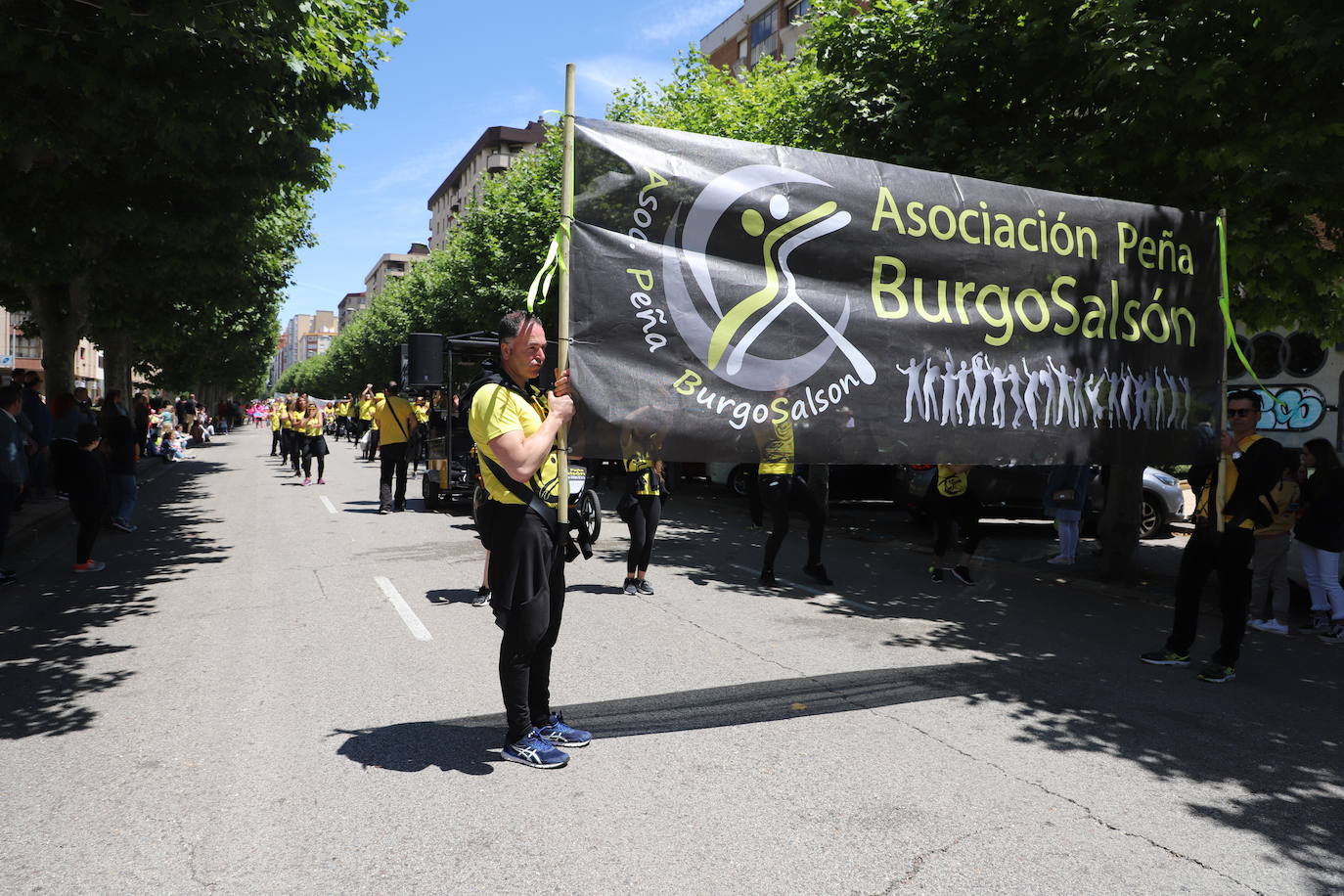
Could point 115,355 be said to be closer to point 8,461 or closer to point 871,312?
point 8,461

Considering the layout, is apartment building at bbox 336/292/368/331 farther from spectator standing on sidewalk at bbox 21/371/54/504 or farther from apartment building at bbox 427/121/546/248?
spectator standing on sidewalk at bbox 21/371/54/504

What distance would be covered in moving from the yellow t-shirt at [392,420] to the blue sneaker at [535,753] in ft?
35.1

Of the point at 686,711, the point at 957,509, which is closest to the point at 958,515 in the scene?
the point at 957,509

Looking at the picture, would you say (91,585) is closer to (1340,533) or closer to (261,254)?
(1340,533)

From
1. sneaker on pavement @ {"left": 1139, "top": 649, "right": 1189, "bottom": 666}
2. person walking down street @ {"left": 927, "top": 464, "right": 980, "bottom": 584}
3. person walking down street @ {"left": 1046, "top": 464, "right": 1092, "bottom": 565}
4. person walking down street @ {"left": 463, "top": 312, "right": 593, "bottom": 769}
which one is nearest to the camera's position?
person walking down street @ {"left": 463, "top": 312, "right": 593, "bottom": 769}

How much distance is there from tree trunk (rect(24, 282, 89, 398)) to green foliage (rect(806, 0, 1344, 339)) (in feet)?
47.7

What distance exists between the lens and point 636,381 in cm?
411

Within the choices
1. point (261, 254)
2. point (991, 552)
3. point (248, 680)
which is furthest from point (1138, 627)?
point (261, 254)

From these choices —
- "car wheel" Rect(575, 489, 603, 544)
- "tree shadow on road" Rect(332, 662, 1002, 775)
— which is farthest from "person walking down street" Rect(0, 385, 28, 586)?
"tree shadow on road" Rect(332, 662, 1002, 775)

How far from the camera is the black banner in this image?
162 inches

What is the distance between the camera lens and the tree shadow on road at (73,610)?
16.3 feet

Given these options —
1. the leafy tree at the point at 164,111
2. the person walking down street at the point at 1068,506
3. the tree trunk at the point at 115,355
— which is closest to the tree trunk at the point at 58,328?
the leafy tree at the point at 164,111

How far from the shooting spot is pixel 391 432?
14.2 m

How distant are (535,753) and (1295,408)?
22.6 meters
